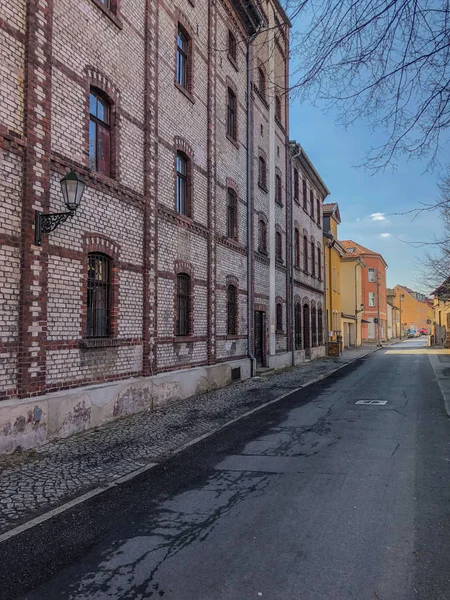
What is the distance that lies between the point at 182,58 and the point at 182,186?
373 cm

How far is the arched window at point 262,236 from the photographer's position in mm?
19672

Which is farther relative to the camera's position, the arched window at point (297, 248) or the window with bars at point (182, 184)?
the arched window at point (297, 248)

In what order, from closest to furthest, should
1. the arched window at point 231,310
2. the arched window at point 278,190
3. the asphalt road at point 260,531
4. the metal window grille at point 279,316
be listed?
1. the asphalt road at point 260,531
2. the arched window at point 231,310
3. the metal window grille at point 279,316
4. the arched window at point 278,190

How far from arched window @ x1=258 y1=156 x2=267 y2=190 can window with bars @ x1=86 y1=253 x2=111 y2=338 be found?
38.5ft

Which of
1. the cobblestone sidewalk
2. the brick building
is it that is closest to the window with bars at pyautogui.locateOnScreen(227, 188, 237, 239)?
the brick building

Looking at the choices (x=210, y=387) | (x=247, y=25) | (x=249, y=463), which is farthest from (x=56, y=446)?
(x=247, y=25)

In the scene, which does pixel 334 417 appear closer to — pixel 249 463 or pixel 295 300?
pixel 249 463

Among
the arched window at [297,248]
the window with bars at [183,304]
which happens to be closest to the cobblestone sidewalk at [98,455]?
the window with bars at [183,304]

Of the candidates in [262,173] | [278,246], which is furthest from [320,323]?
[262,173]

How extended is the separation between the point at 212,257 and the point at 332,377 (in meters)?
7.24

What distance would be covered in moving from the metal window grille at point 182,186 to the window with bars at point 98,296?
3.93 metres

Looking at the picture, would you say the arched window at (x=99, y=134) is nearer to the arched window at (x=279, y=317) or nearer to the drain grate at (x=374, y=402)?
the drain grate at (x=374, y=402)

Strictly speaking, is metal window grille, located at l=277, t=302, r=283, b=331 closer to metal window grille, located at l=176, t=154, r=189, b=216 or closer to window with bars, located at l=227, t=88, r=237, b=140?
window with bars, located at l=227, t=88, r=237, b=140

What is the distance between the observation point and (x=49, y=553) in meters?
3.84
